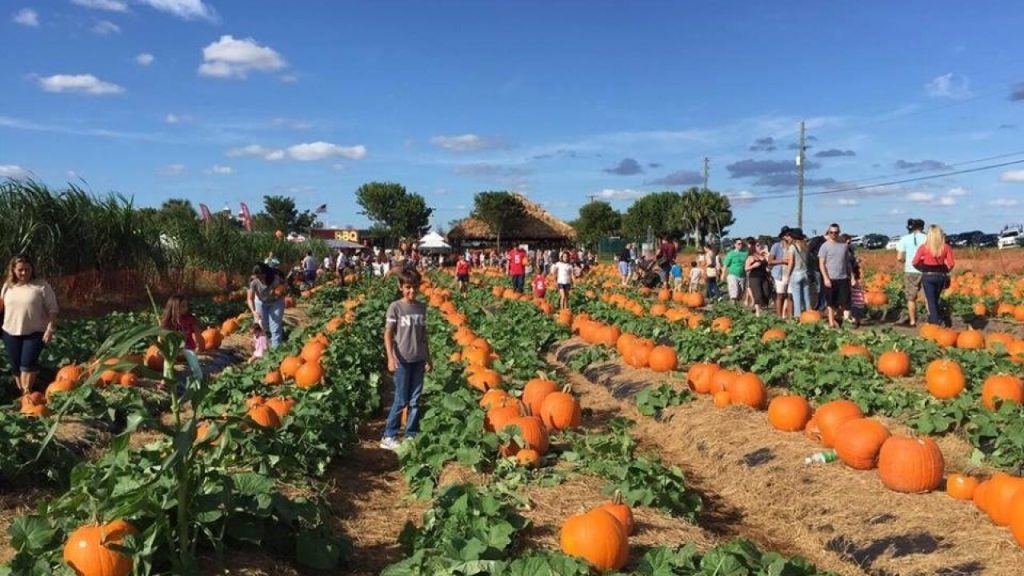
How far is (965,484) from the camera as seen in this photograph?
554 cm

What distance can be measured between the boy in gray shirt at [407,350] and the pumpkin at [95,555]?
4.13 meters

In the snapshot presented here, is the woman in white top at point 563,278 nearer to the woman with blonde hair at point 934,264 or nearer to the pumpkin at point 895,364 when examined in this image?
A: the woman with blonde hair at point 934,264

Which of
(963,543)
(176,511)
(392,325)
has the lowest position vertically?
(963,543)

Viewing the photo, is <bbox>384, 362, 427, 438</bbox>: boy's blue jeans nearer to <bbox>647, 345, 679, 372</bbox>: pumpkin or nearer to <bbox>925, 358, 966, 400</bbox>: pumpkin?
<bbox>647, 345, 679, 372</bbox>: pumpkin

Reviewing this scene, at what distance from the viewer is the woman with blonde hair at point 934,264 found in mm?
12438

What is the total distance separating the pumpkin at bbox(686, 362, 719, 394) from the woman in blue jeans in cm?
688

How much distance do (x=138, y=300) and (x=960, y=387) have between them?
19.2 meters

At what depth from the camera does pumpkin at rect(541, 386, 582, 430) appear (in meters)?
7.73

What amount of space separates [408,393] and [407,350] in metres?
0.49

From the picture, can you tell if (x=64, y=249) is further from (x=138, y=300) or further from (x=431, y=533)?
(x=431, y=533)

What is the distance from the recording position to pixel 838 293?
14.0 meters

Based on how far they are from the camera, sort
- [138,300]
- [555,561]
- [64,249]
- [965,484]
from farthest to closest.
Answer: [138,300] → [64,249] → [965,484] → [555,561]

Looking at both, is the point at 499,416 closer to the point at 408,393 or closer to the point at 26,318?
the point at 408,393

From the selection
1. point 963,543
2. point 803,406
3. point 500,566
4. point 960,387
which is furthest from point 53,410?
point 960,387
